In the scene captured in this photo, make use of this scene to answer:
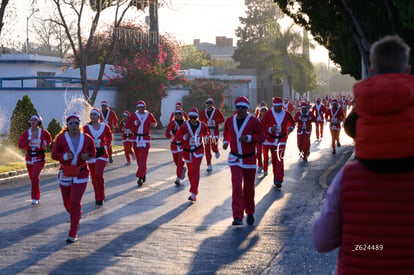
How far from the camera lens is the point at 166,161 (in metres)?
21.7

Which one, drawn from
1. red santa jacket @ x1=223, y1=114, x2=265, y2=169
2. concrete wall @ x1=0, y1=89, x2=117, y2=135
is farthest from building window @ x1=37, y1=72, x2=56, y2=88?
red santa jacket @ x1=223, y1=114, x2=265, y2=169

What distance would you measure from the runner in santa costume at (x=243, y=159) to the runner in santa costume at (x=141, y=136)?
5.04 m

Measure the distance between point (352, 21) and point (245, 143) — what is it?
9004 millimetres

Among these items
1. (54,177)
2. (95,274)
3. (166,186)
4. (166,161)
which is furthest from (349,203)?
(166,161)

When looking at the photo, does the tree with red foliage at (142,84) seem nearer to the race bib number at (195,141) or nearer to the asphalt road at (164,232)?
the asphalt road at (164,232)

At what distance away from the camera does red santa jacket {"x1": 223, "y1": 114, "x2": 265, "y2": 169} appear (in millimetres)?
10703

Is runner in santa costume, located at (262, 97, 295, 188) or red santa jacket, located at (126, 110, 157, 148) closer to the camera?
runner in santa costume, located at (262, 97, 295, 188)

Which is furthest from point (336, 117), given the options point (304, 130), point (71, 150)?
point (71, 150)

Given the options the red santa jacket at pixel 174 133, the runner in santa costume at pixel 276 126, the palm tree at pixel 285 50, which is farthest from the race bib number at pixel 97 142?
the palm tree at pixel 285 50

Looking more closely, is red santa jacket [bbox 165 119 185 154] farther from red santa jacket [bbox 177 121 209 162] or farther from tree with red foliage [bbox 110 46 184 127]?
tree with red foliage [bbox 110 46 184 127]

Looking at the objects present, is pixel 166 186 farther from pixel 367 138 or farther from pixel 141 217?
pixel 367 138

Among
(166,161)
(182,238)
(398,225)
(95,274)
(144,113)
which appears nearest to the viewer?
(398,225)

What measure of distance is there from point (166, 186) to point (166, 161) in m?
6.19

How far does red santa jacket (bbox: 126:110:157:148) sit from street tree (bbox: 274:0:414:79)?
18.5 feet
